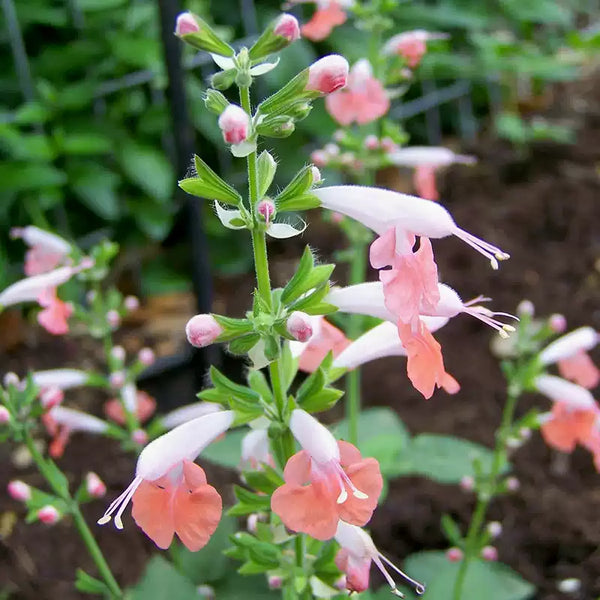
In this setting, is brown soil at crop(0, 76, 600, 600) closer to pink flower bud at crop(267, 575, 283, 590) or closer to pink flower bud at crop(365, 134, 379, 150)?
pink flower bud at crop(267, 575, 283, 590)

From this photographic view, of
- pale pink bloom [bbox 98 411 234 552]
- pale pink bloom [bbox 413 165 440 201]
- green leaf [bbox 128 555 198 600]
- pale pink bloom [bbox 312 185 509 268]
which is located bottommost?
green leaf [bbox 128 555 198 600]

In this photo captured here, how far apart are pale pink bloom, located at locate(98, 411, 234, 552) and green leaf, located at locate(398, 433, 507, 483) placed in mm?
799

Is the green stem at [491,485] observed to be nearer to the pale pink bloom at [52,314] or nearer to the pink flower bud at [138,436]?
the pink flower bud at [138,436]

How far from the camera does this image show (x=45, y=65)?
94.9 inches

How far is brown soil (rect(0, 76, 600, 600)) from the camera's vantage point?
1761 mm

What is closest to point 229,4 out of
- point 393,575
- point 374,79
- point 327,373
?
point 374,79

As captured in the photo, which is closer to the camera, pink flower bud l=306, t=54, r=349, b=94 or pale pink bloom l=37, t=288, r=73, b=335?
pink flower bud l=306, t=54, r=349, b=94

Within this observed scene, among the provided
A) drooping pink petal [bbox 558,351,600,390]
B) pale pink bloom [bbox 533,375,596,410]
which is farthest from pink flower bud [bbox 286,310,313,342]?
drooping pink petal [bbox 558,351,600,390]

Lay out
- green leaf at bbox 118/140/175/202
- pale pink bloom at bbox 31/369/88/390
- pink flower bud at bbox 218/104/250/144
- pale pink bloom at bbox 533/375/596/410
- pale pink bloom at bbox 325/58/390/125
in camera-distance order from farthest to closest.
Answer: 1. green leaf at bbox 118/140/175/202
2. pale pink bloom at bbox 325/58/390/125
3. pale pink bloom at bbox 31/369/88/390
4. pale pink bloom at bbox 533/375/596/410
5. pink flower bud at bbox 218/104/250/144

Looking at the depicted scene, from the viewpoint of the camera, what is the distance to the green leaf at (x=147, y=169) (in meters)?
2.44

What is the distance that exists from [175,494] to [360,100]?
974 mm

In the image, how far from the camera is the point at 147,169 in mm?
2461

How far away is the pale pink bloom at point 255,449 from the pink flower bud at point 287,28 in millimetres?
460

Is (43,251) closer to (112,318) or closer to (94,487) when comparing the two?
(112,318)
